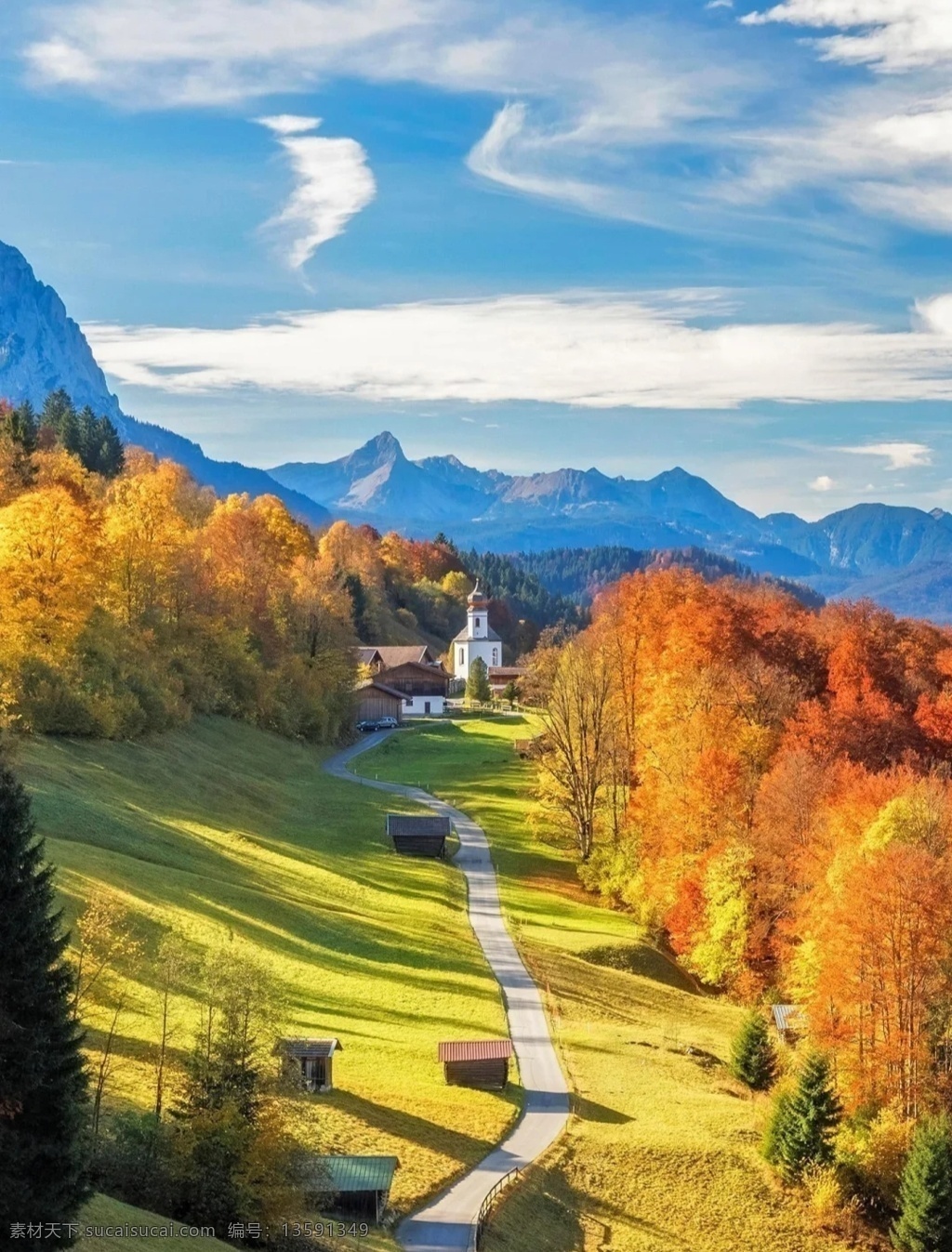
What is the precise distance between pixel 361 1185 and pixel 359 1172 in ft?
1.45

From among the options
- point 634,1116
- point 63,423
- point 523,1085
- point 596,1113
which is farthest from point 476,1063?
point 63,423

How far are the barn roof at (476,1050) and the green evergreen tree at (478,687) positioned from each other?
10135 centimetres

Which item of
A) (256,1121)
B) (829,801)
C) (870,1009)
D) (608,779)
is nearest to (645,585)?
(608,779)

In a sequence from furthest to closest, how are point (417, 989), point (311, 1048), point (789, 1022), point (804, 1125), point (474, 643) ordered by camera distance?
1. point (474, 643)
2. point (789, 1022)
3. point (417, 989)
4. point (804, 1125)
5. point (311, 1048)

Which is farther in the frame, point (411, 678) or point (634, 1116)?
point (411, 678)

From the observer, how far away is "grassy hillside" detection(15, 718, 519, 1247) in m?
33.1

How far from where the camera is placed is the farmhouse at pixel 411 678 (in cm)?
13162

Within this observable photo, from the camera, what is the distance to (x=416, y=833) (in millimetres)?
67562

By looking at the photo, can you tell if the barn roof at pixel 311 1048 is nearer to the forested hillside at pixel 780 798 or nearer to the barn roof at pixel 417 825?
the forested hillside at pixel 780 798

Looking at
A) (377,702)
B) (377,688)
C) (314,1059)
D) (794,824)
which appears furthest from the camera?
(377,702)

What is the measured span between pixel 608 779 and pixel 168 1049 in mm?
47075

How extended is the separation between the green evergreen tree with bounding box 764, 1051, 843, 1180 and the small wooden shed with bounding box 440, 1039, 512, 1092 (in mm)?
8597

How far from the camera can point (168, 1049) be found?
3225 centimetres

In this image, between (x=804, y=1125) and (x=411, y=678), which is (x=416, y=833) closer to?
(x=804, y=1125)
